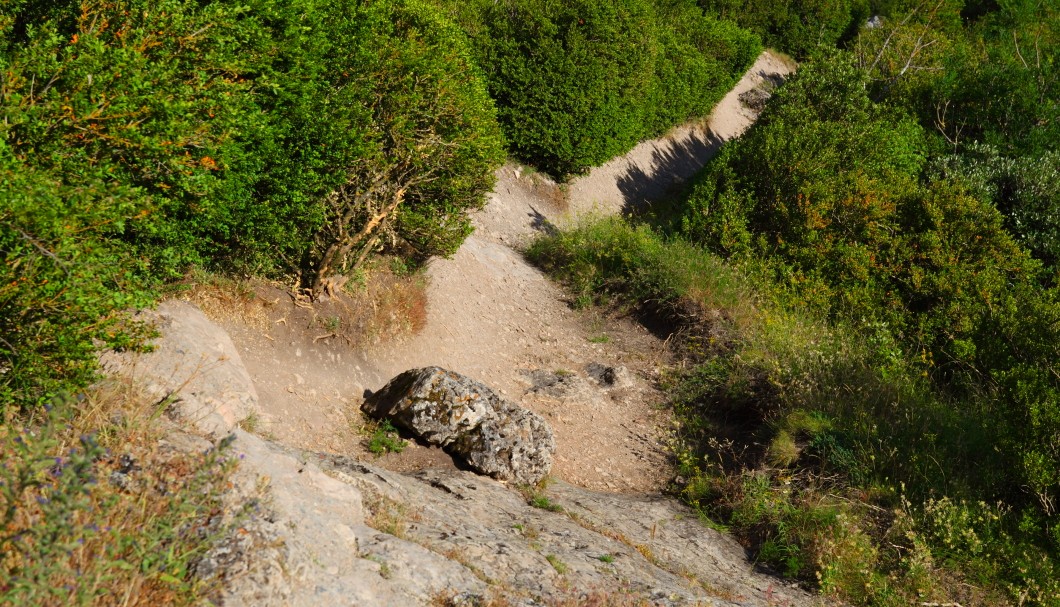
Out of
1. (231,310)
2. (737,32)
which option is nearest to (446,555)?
(231,310)

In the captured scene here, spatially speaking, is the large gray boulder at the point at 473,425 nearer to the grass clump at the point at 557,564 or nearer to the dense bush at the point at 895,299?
the grass clump at the point at 557,564

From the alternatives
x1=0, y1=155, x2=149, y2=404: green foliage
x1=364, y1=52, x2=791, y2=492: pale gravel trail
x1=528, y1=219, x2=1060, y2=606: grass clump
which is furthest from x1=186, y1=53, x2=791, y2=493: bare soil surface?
x1=0, y1=155, x2=149, y2=404: green foliage

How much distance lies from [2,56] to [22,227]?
1540mm

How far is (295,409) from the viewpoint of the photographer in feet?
24.8

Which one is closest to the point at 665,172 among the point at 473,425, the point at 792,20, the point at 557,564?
the point at 473,425

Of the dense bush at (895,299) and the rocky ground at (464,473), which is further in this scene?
the dense bush at (895,299)

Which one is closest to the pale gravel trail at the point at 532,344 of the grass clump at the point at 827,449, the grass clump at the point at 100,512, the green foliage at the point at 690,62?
the grass clump at the point at 827,449

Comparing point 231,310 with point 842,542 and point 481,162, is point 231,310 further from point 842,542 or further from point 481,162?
point 842,542

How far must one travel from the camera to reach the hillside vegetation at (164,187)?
10.4 feet

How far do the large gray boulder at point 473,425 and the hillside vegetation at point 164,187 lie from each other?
202cm

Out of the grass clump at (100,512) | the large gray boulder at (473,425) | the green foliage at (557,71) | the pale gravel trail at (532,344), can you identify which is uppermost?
the green foliage at (557,71)

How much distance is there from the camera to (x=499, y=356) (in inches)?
437

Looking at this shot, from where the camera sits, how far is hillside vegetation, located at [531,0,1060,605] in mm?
7328

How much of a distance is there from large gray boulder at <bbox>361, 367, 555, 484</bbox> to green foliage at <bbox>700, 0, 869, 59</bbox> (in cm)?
3234
